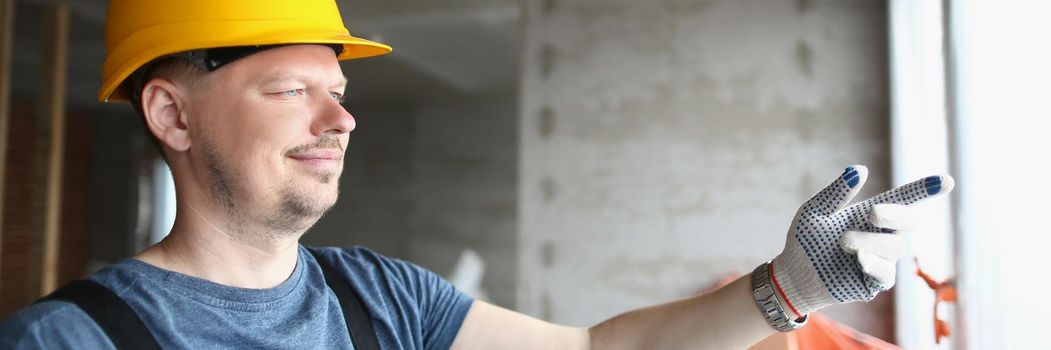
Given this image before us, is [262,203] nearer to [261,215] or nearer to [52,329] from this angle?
[261,215]

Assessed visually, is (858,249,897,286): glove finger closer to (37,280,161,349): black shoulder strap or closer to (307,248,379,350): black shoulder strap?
(307,248,379,350): black shoulder strap

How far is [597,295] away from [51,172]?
10.5 feet

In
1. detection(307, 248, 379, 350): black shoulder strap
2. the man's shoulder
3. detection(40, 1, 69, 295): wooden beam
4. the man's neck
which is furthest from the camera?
detection(40, 1, 69, 295): wooden beam

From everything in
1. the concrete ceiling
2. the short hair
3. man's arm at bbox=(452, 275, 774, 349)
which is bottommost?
man's arm at bbox=(452, 275, 774, 349)

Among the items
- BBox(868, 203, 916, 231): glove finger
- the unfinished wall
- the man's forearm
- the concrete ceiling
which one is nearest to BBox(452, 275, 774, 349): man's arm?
the man's forearm

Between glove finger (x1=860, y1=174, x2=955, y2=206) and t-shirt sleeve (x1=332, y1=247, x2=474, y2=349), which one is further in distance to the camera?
t-shirt sleeve (x1=332, y1=247, x2=474, y2=349)

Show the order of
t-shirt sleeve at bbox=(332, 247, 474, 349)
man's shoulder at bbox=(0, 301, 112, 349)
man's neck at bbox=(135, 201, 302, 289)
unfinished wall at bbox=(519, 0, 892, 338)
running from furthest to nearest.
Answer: unfinished wall at bbox=(519, 0, 892, 338) < t-shirt sleeve at bbox=(332, 247, 474, 349) < man's neck at bbox=(135, 201, 302, 289) < man's shoulder at bbox=(0, 301, 112, 349)

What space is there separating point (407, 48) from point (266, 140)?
225 inches

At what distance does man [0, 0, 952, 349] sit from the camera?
3.72ft

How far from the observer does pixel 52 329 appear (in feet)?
3.30

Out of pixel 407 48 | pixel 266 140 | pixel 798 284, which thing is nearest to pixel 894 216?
pixel 798 284

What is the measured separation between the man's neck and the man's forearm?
0.61 m

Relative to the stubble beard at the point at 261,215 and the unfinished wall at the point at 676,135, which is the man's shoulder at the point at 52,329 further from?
the unfinished wall at the point at 676,135

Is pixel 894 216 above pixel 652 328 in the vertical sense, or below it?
above
